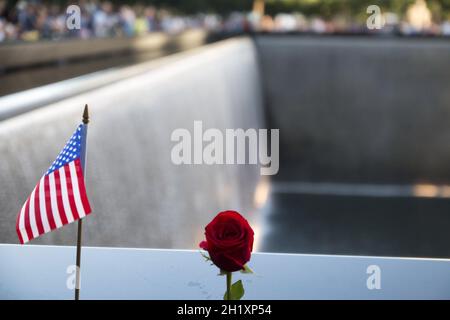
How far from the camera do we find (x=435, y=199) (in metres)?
10.8

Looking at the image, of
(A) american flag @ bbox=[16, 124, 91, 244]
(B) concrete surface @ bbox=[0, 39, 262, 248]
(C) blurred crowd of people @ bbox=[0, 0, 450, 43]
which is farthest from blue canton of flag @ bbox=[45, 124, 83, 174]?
(C) blurred crowd of people @ bbox=[0, 0, 450, 43]

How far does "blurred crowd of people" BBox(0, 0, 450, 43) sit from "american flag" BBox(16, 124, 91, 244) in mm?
5030

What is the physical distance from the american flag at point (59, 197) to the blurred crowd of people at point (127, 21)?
503 centimetres

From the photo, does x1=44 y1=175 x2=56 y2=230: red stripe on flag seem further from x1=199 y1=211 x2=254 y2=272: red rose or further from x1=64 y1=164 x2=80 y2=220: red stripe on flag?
x1=199 y1=211 x2=254 y2=272: red rose

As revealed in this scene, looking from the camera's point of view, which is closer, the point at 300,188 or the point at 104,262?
the point at 104,262

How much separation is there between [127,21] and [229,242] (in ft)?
50.0

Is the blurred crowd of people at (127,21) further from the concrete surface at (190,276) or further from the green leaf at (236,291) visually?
the green leaf at (236,291)

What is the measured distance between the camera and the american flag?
1.63 meters

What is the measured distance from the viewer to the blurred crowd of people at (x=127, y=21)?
9.78m

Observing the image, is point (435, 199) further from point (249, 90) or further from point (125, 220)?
point (125, 220)

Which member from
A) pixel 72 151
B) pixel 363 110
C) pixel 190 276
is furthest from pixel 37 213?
pixel 363 110

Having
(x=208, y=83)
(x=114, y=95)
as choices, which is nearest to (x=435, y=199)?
(x=208, y=83)

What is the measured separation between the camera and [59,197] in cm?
166
